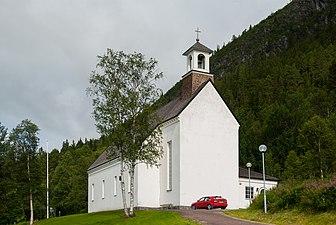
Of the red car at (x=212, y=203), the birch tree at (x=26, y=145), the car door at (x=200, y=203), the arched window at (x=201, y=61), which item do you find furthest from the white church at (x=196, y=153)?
the birch tree at (x=26, y=145)

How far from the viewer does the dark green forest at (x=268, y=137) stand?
156 ft

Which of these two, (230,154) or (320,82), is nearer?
(230,154)

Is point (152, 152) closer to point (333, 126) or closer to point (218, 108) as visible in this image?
point (218, 108)

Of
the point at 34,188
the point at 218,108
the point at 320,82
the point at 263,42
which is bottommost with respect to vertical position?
the point at 34,188

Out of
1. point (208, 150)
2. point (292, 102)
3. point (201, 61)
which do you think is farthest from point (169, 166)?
point (292, 102)

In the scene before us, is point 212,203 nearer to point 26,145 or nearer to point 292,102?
point 26,145

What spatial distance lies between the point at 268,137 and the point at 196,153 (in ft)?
165

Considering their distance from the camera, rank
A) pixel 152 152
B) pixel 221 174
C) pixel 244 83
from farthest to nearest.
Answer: pixel 244 83 → pixel 221 174 → pixel 152 152

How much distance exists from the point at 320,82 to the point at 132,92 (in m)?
88.9

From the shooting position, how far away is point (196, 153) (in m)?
38.7

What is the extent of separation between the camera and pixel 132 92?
32.8 metres

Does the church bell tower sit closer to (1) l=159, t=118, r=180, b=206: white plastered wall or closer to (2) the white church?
(2) the white church

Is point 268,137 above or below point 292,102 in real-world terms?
below

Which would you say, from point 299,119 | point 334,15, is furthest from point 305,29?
point 299,119
